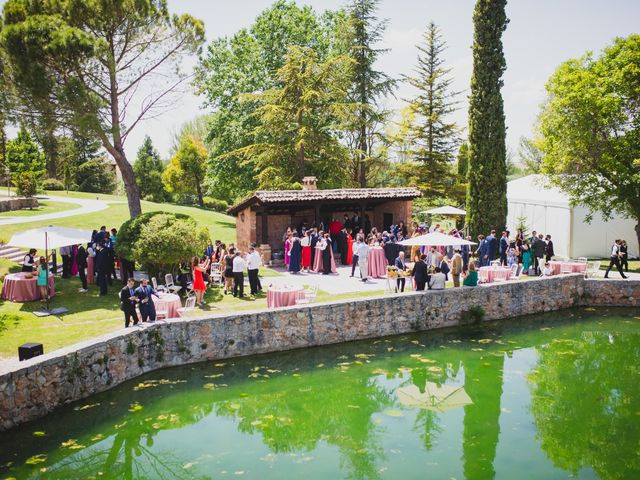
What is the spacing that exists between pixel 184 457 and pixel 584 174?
63.2 ft

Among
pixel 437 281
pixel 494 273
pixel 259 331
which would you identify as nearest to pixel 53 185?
pixel 259 331

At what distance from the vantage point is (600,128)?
21094 mm

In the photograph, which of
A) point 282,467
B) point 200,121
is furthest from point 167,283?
point 200,121

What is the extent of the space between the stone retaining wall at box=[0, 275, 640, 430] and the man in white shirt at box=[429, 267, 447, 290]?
0.23 m

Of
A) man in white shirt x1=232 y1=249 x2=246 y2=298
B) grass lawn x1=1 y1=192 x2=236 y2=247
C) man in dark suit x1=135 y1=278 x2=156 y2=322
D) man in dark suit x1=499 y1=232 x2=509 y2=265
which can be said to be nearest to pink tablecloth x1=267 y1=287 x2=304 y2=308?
man in white shirt x1=232 y1=249 x2=246 y2=298

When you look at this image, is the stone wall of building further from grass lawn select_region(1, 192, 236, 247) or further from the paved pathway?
grass lawn select_region(1, 192, 236, 247)

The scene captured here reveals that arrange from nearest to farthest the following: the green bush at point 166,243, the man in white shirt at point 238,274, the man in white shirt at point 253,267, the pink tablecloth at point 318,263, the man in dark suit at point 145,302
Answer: the man in dark suit at point 145,302 < the man in white shirt at point 238,274 < the green bush at point 166,243 < the man in white shirt at point 253,267 < the pink tablecloth at point 318,263

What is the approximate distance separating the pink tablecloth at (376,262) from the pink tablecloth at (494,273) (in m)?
3.33

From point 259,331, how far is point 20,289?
704 cm

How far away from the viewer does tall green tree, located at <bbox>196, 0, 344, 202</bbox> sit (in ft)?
109

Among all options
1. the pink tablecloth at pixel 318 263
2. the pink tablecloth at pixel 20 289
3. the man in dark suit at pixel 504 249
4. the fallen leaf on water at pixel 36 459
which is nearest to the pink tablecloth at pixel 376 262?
the pink tablecloth at pixel 318 263

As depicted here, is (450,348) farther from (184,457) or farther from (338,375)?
(184,457)

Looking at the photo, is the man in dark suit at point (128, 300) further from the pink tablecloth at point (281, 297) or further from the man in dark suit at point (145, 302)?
the pink tablecloth at point (281, 297)

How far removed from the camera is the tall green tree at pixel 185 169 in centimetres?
4259
